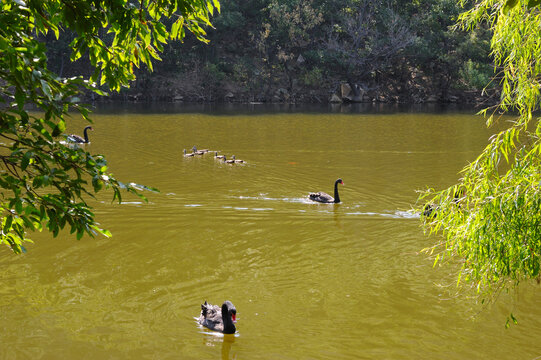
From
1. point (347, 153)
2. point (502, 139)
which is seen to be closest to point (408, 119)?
point (347, 153)

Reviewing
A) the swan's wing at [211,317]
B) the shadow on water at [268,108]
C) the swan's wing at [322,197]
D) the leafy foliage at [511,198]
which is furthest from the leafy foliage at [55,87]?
the shadow on water at [268,108]

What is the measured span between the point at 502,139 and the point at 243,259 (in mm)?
6550

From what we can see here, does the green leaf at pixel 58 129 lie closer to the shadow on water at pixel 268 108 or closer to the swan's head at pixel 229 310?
the swan's head at pixel 229 310

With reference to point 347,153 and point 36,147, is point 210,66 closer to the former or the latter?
point 347,153

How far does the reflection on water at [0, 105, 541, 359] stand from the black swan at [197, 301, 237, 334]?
166mm

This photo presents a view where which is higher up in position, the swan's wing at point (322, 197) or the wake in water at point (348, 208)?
the swan's wing at point (322, 197)

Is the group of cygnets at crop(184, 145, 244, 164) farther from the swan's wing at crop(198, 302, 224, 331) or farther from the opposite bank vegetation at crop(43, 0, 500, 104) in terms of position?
the opposite bank vegetation at crop(43, 0, 500, 104)

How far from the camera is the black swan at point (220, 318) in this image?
9.23m

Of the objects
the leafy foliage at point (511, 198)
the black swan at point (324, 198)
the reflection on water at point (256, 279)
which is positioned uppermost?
the leafy foliage at point (511, 198)

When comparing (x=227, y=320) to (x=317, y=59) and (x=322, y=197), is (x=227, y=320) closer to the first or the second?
(x=322, y=197)

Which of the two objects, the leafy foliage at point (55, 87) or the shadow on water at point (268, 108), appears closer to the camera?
the leafy foliage at point (55, 87)

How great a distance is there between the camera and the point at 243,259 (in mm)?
12883

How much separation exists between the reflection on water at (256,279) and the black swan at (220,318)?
6.5 inches

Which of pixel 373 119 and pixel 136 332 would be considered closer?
pixel 136 332
